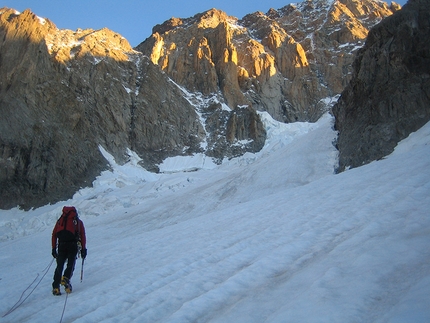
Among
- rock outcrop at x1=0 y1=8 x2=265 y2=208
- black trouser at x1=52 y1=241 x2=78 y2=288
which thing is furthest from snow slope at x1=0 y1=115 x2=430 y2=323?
rock outcrop at x1=0 y1=8 x2=265 y2=208

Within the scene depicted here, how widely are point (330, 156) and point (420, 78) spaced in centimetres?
682

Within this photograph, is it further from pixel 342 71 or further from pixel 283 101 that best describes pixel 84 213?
pixel 342 71

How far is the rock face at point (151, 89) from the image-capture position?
5188 cm

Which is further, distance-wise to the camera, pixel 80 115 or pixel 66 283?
pixel 80 115

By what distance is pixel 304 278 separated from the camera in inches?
191

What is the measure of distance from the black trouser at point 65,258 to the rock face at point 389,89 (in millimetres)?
15799

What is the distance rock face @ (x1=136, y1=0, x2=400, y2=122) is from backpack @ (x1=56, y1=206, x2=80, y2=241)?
8400 centimetres

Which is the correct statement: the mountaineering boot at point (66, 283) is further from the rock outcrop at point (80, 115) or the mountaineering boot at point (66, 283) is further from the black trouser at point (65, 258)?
the rock outcrop at point (80, 115)

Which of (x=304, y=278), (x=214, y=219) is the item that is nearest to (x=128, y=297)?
(x=304, y=278)

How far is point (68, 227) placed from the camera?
21.1 feet

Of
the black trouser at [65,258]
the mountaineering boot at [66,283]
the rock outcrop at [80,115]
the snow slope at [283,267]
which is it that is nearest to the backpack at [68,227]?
the black trouser at [65,258]

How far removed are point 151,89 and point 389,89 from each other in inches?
2334

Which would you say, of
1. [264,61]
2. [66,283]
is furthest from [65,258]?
[264,61]

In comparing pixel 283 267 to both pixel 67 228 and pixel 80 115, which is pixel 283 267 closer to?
pixel 67 228
